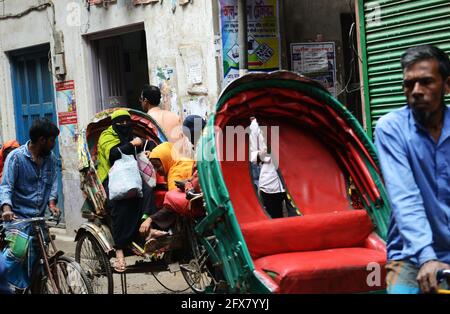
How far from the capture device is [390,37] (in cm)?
745

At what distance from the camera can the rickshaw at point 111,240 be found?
6.27m

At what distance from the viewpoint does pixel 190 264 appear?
630cm

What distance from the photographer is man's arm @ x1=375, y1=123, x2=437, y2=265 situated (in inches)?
Result: 118

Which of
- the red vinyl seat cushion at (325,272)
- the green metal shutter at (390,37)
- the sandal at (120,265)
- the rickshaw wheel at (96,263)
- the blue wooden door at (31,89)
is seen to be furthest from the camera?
the blue wooden door at (31,89)

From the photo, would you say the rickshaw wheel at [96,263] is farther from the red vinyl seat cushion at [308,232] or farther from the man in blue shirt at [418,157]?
the man in blue shirt at [418,157]

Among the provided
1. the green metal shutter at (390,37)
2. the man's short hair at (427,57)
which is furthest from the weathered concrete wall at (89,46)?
the man's short hair at (427,57)

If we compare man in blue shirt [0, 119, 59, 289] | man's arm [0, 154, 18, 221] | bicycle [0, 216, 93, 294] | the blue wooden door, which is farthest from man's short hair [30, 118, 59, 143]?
the blue wooden door

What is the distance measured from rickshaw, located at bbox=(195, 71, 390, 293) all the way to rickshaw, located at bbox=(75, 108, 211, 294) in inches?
29.3

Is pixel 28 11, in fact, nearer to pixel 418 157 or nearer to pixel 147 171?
pixel 147 171

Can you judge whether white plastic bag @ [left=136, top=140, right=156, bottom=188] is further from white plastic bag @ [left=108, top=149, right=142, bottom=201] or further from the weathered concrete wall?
the weathered concrete wall

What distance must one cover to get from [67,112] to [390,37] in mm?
A: 5794

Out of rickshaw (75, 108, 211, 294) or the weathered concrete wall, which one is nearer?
rickshaw (75, 108, 211, 294)

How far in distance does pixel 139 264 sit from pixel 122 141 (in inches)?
43.5
